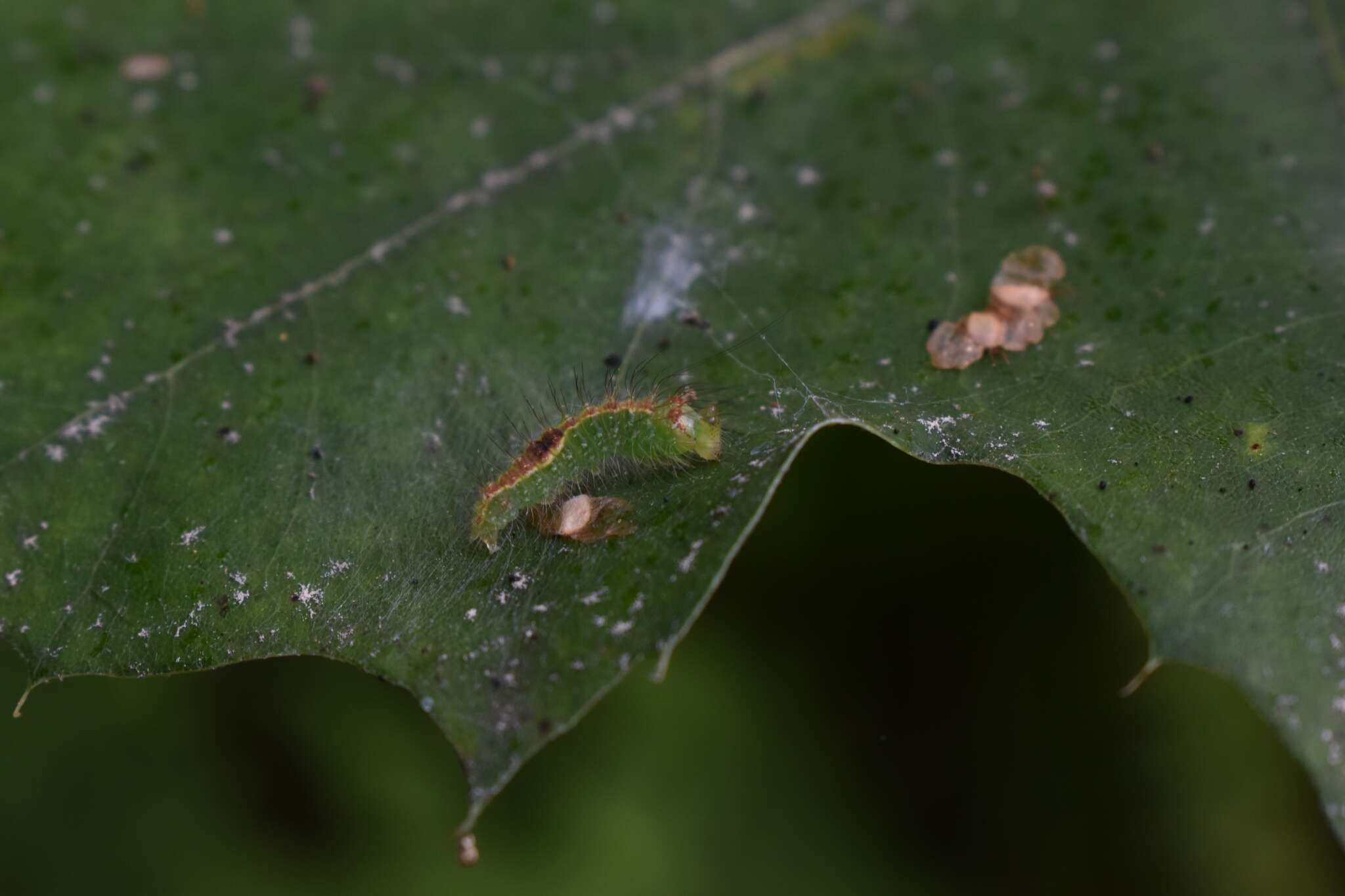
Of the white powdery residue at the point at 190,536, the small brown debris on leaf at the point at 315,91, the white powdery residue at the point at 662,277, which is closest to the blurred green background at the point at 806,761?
the white powdery residue at the point at 662,277

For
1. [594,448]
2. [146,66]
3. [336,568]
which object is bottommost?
[594,448]

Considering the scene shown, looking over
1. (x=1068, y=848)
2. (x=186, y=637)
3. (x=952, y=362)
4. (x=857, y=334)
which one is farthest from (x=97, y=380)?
(x=1068, y=848)

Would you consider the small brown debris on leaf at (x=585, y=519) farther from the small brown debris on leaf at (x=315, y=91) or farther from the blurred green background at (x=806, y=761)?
the small brown debris on leaf at (x=315, y=91)

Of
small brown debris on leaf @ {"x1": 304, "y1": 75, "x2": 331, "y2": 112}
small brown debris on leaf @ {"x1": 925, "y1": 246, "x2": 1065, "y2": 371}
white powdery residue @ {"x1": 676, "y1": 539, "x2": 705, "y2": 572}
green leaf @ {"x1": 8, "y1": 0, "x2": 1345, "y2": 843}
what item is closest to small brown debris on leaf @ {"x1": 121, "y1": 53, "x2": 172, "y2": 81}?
green leaf @ {"x1": 8, "y1": 0, "x2": 1345, "y2": 843}

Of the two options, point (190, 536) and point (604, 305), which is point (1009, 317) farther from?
point (190, 536)

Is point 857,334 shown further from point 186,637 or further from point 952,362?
point 186,637

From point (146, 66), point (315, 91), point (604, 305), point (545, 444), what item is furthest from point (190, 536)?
point (146, 66)
